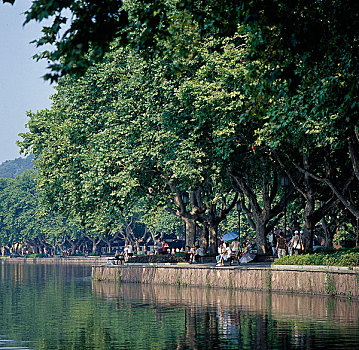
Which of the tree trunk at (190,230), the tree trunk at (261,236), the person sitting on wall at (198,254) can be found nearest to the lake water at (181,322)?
the tree trunk at (261,236)

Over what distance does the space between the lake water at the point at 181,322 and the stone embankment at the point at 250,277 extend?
3.01ft

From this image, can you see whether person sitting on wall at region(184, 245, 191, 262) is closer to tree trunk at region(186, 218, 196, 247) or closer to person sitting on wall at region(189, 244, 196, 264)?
person sitting on wall at region(189, 244, 196, 264)

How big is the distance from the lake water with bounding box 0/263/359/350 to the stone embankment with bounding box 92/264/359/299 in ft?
3.01

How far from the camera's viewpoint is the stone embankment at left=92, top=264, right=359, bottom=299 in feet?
84.1

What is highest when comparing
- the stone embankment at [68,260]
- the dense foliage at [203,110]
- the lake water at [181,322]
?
the dense foliage at [203,110]

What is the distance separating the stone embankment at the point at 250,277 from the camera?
84.1ft

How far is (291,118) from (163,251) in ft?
80.0

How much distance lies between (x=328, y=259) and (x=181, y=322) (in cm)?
1049

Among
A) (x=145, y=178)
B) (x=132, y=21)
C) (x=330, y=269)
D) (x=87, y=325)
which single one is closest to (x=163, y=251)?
(x=145, y=178)

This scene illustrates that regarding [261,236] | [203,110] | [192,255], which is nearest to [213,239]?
[192,255]

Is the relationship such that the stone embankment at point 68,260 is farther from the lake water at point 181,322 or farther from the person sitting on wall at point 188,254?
the lake water at point 181,322

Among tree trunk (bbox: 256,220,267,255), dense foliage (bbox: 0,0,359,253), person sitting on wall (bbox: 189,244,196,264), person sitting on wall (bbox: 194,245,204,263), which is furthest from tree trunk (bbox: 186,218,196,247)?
tree trunk (bbox: 256,220,267,255)

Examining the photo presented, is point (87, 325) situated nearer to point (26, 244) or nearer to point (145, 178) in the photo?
point (145, 178)

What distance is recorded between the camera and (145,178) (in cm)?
4222
